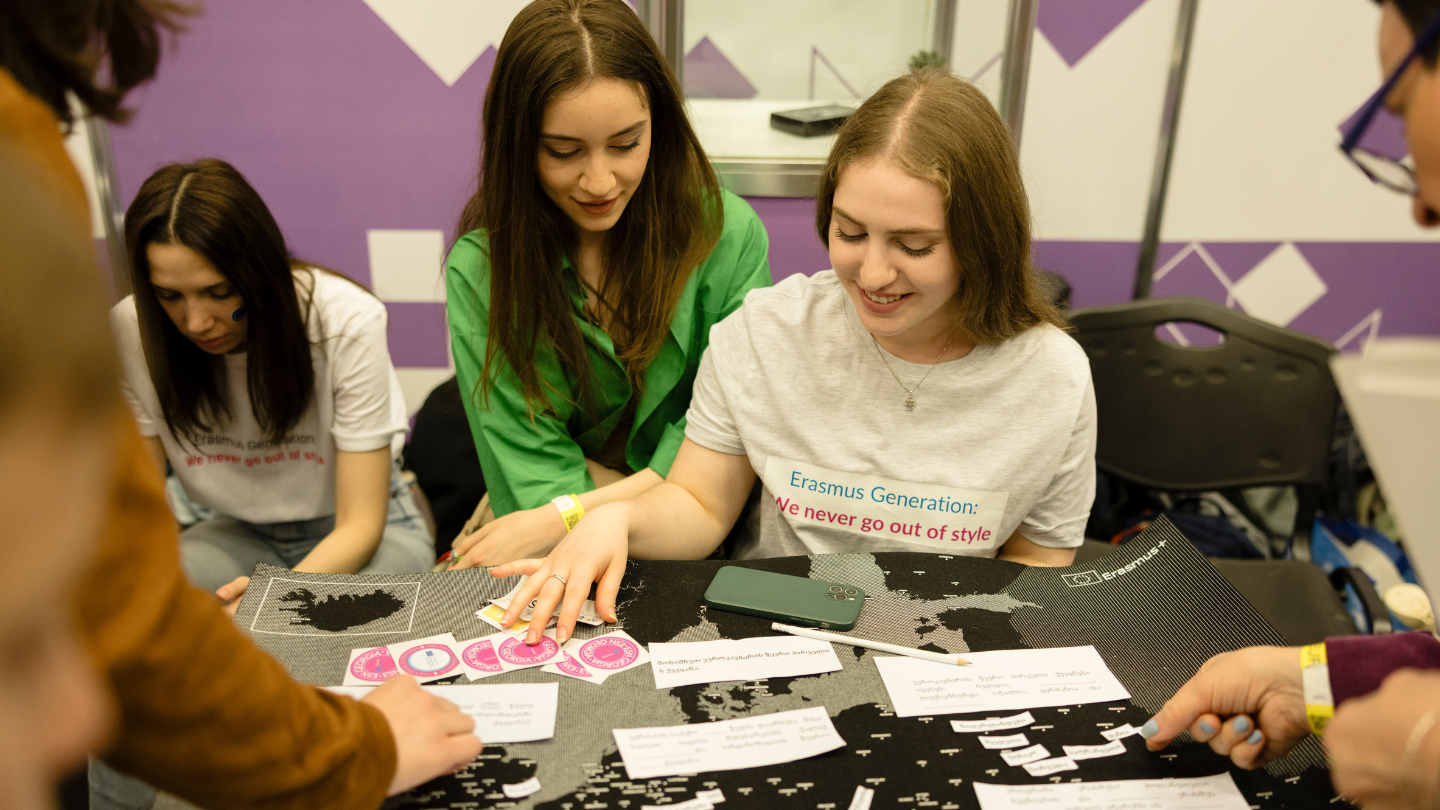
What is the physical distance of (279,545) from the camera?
188 centimetres

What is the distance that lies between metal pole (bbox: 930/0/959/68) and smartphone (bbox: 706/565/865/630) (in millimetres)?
1984

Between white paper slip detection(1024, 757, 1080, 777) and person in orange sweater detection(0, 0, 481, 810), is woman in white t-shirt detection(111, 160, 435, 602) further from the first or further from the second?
white paper slip detection(1024, 757, 1080, 777)

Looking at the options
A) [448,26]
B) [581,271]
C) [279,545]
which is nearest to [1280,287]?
[581,271]

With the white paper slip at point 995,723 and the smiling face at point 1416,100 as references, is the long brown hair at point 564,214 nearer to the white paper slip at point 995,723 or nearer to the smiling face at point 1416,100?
the white paper slip at point 995,723

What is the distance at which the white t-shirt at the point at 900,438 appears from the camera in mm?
1352

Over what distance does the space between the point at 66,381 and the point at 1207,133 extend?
298 cm

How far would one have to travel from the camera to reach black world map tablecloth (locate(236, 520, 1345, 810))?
837 millimetres

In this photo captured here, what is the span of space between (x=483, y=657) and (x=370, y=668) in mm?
117

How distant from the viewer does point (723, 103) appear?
9.41 feet

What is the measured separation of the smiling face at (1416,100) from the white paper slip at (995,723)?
58 cm

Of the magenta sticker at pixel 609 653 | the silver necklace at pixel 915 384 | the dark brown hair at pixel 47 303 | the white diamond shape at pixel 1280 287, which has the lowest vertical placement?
the white diamond shape at pixel 1280 287

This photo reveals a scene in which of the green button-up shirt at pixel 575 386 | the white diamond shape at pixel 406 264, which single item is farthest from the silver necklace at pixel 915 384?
the white diamond shape at pixel 406 264

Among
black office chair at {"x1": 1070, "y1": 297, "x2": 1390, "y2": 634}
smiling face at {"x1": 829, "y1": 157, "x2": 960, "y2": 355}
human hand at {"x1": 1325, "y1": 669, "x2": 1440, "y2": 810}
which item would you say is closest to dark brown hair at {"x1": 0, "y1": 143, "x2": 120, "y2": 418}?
human hand at {"x1": 1325, "y1": 669, "x2": 1440, "y2": 810}

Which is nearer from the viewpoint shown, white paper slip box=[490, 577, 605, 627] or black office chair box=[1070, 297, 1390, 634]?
white paper slip box=[490, 577, 605, 627]
